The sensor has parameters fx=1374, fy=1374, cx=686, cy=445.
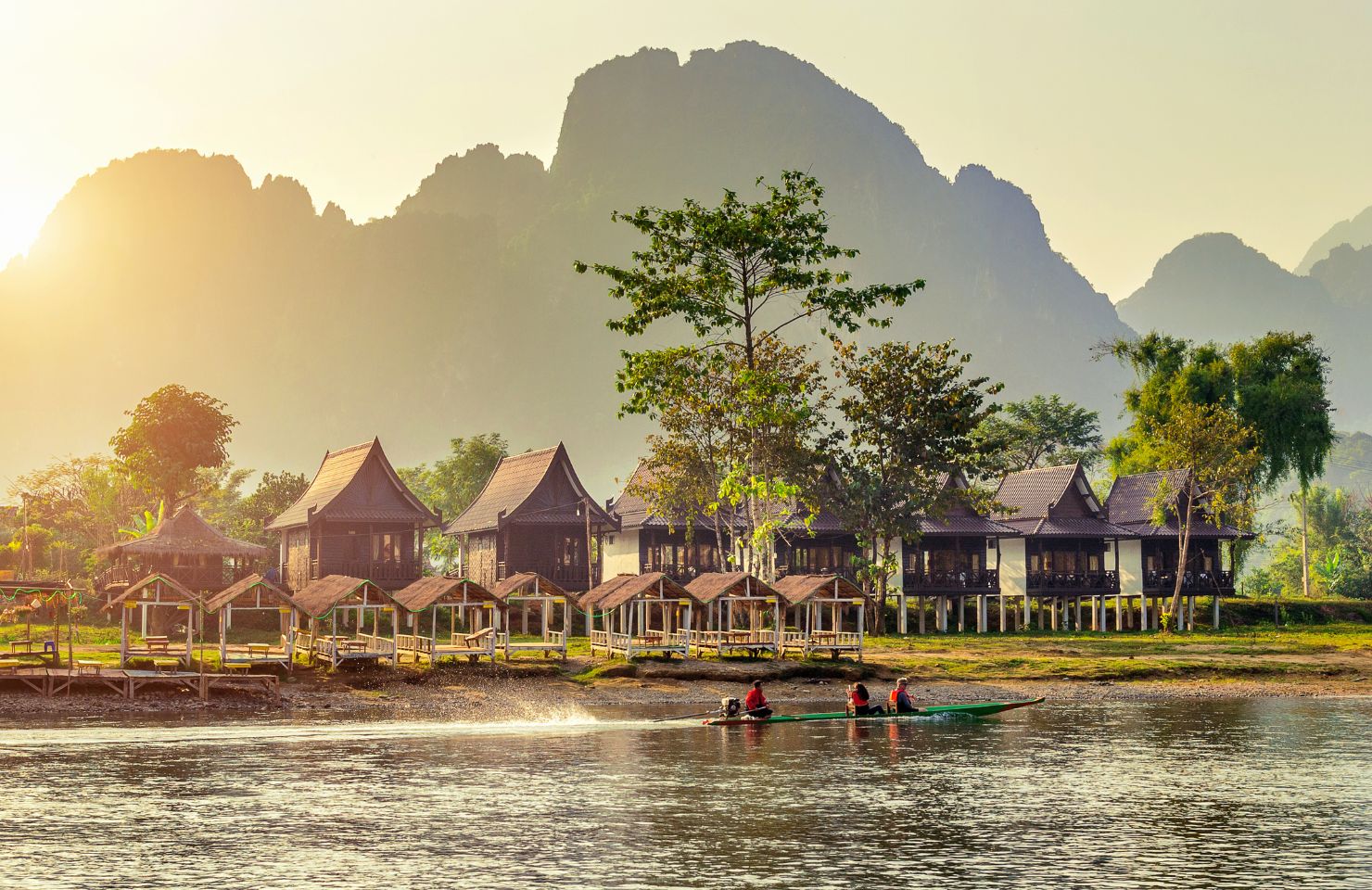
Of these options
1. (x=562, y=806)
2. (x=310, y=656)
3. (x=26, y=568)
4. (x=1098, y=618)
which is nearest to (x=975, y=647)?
(x=1098, y=618)

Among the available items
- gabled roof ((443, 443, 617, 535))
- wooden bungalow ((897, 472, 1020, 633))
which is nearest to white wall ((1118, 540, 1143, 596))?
wooden bungalow ((897, 472, 1020, 633))

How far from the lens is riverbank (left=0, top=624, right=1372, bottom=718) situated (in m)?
42.0

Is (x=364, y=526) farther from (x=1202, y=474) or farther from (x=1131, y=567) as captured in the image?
(x=1202, y=474)

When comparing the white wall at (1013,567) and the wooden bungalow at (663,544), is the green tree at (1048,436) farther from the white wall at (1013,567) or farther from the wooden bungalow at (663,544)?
the wooden bungalow at (663,544)

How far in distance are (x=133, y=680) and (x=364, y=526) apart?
26.3 m

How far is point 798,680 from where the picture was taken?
1943 inches

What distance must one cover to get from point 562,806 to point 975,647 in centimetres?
3728

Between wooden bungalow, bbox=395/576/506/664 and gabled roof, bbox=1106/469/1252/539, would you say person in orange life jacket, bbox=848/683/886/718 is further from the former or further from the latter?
gabled roof, bbox=1106/469/1252/539

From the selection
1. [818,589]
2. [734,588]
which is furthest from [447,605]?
[818,589]

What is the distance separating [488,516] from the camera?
7281 cm

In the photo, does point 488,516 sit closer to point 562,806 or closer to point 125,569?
point 125,569

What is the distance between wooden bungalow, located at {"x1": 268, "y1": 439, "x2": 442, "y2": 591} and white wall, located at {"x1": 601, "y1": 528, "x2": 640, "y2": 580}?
452 inches

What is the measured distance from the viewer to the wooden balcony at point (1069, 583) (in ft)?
246

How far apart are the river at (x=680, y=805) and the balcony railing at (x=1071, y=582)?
35480 millimetres
